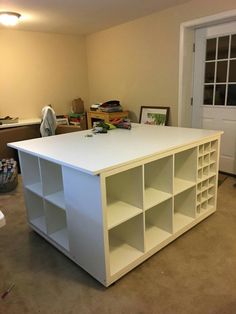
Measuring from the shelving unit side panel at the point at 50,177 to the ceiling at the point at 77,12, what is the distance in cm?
204

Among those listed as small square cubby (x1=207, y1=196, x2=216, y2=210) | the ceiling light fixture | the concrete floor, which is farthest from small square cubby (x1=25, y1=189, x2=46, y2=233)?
the ceiling light fixture

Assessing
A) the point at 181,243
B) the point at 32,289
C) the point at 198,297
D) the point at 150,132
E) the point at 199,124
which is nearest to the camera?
the point at 198,297

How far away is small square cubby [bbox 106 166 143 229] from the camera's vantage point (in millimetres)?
1733

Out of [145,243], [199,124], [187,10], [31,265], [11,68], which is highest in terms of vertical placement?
[187,10]

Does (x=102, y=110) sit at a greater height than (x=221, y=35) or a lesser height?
lesser

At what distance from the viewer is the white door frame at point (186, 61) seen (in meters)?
3.10

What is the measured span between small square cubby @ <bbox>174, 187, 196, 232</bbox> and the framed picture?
175 cm

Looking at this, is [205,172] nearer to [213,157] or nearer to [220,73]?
[213,157]

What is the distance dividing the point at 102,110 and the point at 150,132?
1984 mm

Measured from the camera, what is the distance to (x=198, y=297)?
5.14ft

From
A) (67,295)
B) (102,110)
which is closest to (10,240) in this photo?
(67,295)

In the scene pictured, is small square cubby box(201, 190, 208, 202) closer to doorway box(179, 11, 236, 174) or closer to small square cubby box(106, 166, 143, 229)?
small square cubby box(106, 166, 143, 229)

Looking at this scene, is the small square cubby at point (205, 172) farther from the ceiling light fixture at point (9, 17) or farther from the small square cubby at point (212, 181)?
the ceiling light fixture at point (9, 17)

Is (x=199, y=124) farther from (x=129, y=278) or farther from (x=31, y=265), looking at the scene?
(x=31, y=265)
